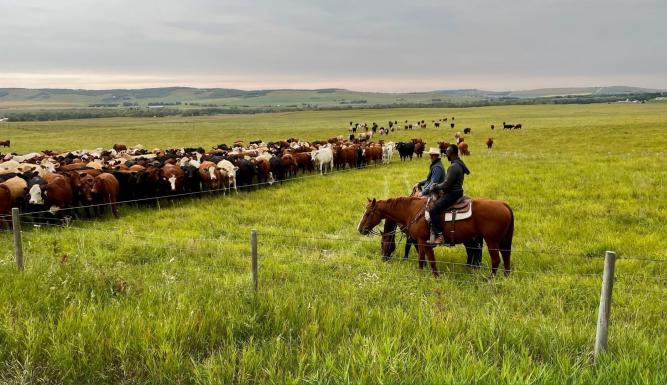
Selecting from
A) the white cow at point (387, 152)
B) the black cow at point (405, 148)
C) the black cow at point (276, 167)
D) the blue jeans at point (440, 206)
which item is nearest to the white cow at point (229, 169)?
the black cow at point (276, 167)

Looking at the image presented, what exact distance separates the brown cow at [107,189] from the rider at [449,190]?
10.7 m

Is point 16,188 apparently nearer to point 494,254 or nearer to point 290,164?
point 290,164

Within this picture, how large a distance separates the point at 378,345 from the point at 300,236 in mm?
7273

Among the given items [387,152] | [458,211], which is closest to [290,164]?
[387,152]

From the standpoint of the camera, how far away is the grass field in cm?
396

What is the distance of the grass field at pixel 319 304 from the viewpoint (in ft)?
13.0

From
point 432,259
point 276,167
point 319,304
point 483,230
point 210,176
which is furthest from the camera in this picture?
point 276,167

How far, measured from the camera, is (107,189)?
15180 millimetres

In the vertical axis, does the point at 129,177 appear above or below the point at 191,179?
above

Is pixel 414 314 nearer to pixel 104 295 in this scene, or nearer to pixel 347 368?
pixel 347 368

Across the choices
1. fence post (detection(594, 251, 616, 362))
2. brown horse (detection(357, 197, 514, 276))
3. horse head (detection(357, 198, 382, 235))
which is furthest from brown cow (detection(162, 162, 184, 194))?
fence post (detection(594, 251, 616, 362))

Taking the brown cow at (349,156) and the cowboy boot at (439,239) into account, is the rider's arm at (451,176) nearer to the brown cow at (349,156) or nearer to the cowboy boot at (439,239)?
the cowboy boot at (439,239)

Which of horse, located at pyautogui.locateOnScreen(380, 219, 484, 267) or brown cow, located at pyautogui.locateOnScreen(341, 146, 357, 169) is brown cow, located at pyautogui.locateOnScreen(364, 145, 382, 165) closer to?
brown cow, located at pyautogui.locateOnScreen(341, 146, 357, 169)

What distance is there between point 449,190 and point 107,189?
1152 centimetres
